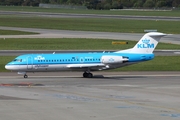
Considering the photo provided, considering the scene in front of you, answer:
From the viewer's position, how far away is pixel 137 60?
173 feet

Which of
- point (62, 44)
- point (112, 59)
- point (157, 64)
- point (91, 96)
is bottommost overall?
point (62, 44)

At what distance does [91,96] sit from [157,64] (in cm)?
2369

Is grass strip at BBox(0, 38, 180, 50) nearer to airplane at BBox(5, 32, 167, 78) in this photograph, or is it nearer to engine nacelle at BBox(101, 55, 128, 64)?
airplane at BBox(5, 32, 167, 78)

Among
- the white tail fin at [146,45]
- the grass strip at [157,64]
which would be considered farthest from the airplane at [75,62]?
the grass strip at [157,64]

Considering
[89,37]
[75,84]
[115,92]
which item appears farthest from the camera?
[89,37]

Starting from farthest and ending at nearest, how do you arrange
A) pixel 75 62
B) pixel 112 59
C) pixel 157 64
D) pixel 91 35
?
1. pixel 91 35
2. pixel 157 64
3. pixel 75 62
4. pixel 112 59

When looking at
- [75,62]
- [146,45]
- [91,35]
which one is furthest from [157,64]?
[91,35]

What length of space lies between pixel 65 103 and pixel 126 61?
17328mm

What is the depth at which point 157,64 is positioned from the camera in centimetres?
6222

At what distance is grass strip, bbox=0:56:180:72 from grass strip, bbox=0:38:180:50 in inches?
534

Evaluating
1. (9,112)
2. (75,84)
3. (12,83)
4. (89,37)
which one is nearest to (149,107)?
(9,112)

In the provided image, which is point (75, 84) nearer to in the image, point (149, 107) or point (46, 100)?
point (46, 100)

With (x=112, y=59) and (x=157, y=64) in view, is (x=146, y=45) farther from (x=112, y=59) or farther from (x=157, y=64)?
(x=157, y=64)

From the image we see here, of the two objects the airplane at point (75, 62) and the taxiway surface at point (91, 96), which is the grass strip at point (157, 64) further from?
the airplane at point (75, 62)
